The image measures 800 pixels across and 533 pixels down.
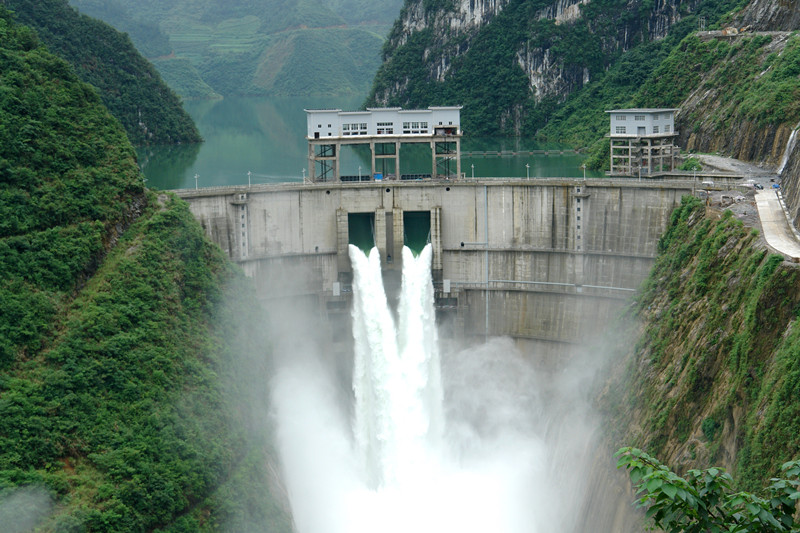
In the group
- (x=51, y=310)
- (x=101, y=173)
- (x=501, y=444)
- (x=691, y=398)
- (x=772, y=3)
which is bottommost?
(x=501, y=444)

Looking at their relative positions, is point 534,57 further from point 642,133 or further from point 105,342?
point 105,342

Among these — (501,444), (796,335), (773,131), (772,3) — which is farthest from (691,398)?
(772,3)

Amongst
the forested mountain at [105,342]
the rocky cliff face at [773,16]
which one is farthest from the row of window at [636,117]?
the rocky cliff face at [773,16]

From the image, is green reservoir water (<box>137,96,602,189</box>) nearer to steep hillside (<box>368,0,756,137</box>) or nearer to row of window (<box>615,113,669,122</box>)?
row of window (<box>615,113,669,122</box>)

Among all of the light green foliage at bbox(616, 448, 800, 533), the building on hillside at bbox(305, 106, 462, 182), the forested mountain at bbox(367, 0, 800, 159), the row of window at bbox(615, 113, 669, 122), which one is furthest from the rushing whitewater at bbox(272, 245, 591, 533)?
the forested mountain at bbox(367, 0, 800, 159)

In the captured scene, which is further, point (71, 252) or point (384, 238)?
point (384, 238)

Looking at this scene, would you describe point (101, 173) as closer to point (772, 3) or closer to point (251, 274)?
point (251, 274)
